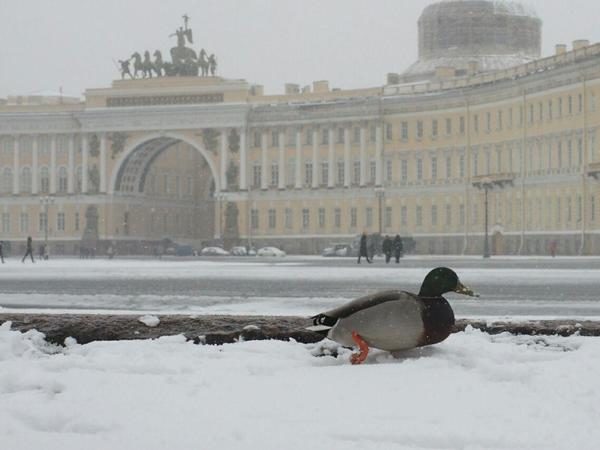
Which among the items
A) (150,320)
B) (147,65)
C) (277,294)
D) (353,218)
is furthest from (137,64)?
(150,320)

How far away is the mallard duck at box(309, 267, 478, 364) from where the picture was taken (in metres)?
7.56

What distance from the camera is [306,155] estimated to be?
96.1m

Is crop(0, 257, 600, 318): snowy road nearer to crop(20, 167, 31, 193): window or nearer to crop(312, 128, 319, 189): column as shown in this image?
crop(312, 128, 319, 189): column

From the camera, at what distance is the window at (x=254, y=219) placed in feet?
318

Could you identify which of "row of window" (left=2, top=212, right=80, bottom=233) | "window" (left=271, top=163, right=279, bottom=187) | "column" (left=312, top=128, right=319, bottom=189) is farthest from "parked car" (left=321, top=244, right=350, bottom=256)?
"row of window" (left=2, top=212, right=80, bottom=233)

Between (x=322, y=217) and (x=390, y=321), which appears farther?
(x=322, y=217)

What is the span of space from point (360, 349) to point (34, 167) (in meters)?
97.3

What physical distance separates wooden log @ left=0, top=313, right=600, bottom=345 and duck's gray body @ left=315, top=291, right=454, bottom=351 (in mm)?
800

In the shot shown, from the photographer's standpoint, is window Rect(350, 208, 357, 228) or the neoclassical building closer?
the neoclassical building

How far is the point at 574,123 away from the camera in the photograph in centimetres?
7288

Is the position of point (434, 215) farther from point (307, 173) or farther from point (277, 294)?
point (277, 294)

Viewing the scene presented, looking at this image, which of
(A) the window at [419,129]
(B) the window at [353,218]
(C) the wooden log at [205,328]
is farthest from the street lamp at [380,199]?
(C) the wooden log at [205,328]

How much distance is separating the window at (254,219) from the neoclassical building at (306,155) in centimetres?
10

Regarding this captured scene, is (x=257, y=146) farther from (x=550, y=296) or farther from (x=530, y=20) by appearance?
(x=550, y=296)
